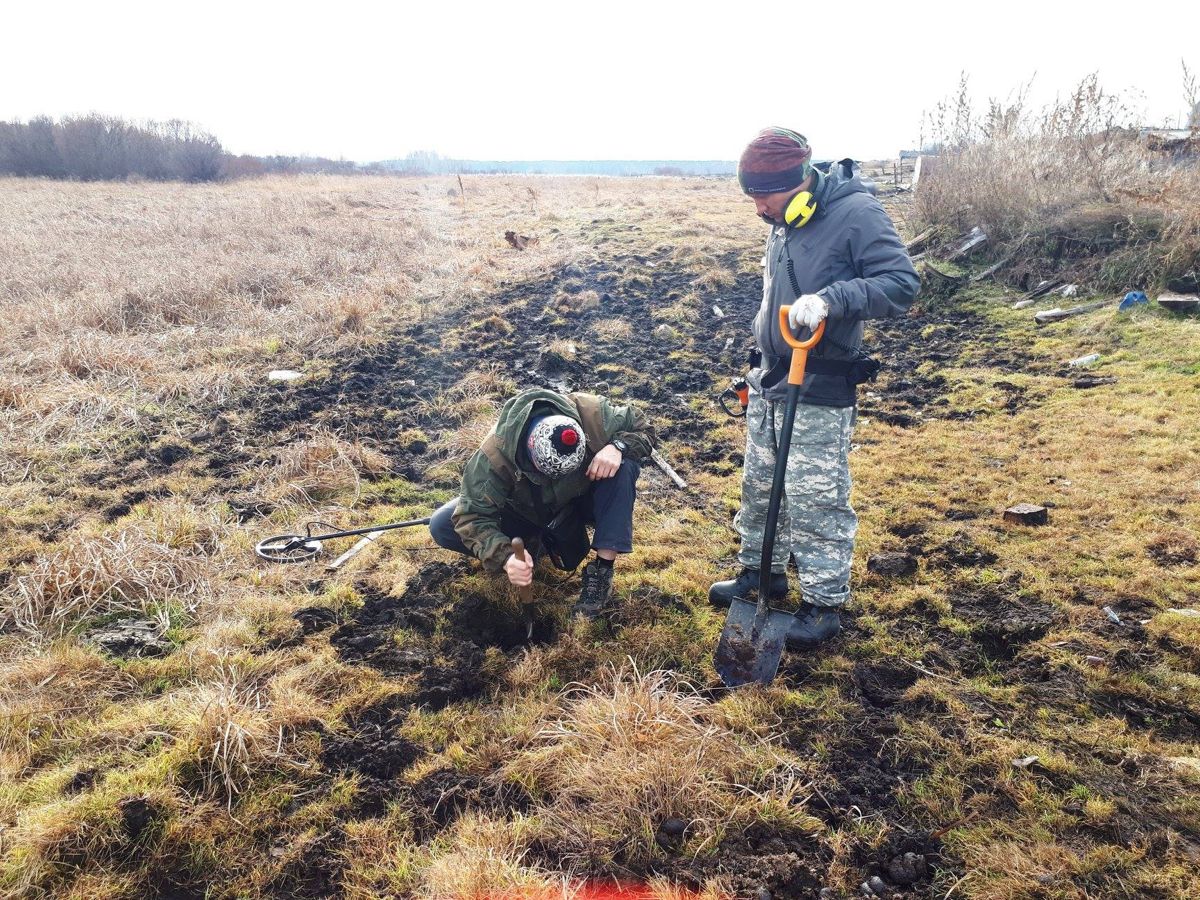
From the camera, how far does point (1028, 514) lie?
12.9 ft

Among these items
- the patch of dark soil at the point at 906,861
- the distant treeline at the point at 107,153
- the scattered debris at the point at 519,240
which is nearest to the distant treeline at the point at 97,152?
the distant treeline at the point at 107,153

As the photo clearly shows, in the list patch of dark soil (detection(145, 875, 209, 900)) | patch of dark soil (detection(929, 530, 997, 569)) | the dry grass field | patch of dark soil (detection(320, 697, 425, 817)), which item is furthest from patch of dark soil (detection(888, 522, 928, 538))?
patch of dark soil (detection(145, 875, 209, 900))

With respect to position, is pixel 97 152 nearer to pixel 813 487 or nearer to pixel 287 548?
pixel 287 548

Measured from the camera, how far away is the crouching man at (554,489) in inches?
115

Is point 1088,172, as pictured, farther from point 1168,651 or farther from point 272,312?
point 272,312

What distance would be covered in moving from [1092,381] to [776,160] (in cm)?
498

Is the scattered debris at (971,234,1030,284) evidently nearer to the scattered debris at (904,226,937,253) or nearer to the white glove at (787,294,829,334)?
the scattered debris at (904,226,937,253)

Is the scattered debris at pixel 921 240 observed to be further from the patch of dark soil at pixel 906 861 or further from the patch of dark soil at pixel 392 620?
the patch of dark soil at pixel 906 861

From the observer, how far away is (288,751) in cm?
251

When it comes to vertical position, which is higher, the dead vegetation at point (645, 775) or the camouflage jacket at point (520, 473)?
the camouflage jacket at point (520, 473)

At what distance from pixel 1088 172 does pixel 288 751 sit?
37.4 feet

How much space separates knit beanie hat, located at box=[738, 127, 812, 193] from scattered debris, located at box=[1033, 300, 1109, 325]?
664 cm

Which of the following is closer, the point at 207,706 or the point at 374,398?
the point at 207,706

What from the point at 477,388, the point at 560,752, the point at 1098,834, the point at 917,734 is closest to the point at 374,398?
the point at 477,388
